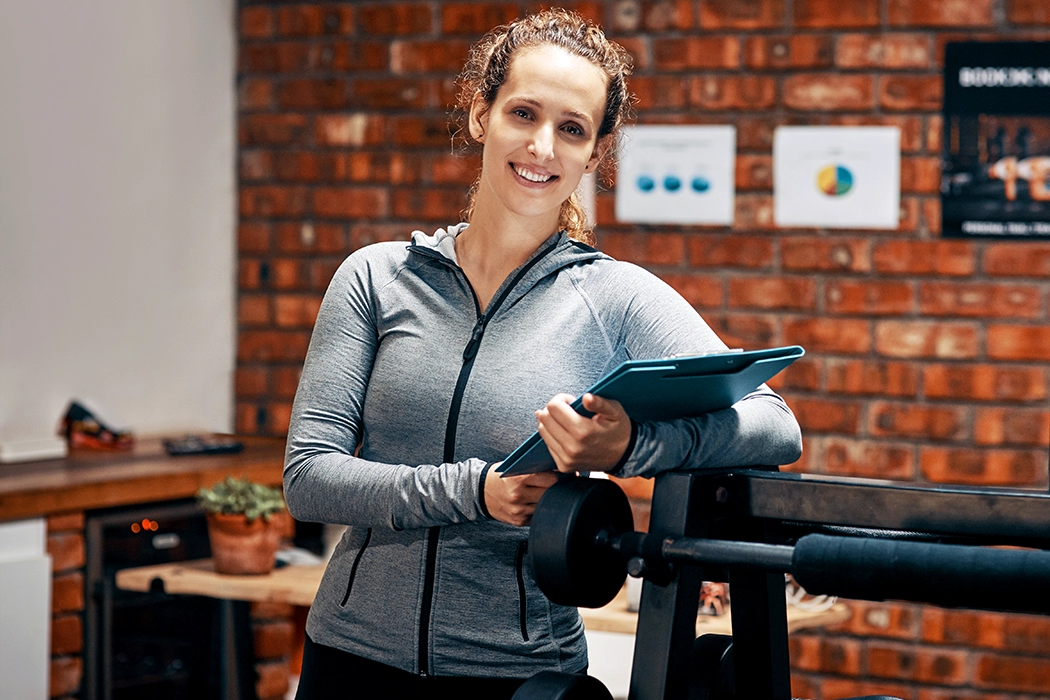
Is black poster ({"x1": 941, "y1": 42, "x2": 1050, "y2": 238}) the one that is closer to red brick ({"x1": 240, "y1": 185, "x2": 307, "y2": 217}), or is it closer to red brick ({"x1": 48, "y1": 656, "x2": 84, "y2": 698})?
red brick ({"x1": 240, "y1": 185, "x2": 307, "y2": 217})

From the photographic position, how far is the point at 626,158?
3.18 meters

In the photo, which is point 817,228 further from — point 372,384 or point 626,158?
point 372,384

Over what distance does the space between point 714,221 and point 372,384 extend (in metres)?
1.88

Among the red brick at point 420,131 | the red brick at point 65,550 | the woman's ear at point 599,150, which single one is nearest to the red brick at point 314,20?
the red brick at point 420,131

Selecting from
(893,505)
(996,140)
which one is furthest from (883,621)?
(893,505)

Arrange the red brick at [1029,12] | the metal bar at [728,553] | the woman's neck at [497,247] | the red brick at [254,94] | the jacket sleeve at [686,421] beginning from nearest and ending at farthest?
the metal bar at [728,553], the jacket sleeve at [686,421], the woman's neck at [497,247], the red brick at [1029,12], the red brick at [254,94]

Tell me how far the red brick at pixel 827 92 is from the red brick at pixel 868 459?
0.81 meters

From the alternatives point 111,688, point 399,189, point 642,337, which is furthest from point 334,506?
point 399,189

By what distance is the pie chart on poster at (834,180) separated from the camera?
303 centimetres

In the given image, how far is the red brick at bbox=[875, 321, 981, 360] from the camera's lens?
296 centimetres

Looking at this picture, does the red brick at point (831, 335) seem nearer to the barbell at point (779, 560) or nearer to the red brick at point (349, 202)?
the red brick at point (349, 202)

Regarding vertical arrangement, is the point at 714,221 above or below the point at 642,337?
above

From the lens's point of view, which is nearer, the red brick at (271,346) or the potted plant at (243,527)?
the potted plant at (243,527)

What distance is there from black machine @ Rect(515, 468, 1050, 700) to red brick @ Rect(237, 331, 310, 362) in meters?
2.44
